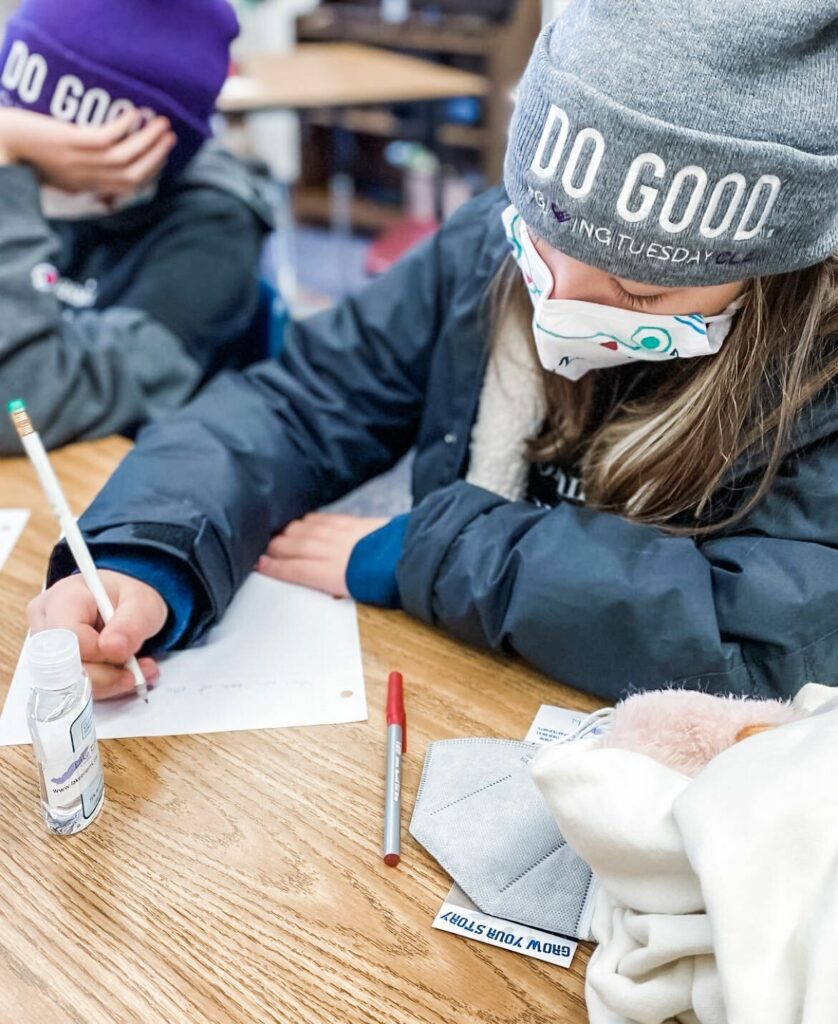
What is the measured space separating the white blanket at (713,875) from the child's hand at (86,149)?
1056mm

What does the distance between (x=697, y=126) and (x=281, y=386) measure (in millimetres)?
578

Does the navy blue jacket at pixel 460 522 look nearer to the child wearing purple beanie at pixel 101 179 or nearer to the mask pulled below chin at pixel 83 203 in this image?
the child wearing purple beanie at pixel 101 179

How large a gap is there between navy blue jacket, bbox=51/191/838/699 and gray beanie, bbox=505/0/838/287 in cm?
19

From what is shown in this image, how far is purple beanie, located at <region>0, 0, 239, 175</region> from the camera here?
47.7 inches

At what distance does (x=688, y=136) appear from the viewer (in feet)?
2.15

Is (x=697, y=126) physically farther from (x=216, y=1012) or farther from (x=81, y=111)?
(x=81, y=111)

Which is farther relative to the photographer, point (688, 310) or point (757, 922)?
point (688, 310)

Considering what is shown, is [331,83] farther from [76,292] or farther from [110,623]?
[110,623]

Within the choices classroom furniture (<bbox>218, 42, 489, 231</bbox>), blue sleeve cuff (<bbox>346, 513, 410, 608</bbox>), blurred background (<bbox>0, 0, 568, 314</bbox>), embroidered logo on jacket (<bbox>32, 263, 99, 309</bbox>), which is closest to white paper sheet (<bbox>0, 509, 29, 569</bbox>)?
blue sleeve cuff (<bbox>346, 513, 410, 608</bbox>)

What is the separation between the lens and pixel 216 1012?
1.81 feet

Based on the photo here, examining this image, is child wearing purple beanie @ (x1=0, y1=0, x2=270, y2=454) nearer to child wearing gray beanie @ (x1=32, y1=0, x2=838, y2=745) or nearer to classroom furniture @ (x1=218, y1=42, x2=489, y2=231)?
child wearing gray beanie @ (x1=32, y1=0, x2=838, y2=745)

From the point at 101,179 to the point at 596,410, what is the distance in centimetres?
78

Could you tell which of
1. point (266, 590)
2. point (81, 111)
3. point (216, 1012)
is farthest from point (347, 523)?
point (81, 111)

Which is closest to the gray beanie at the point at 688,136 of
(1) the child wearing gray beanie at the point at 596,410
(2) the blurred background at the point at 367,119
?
(1) the child wearing gray beanie at the point at 596,410
